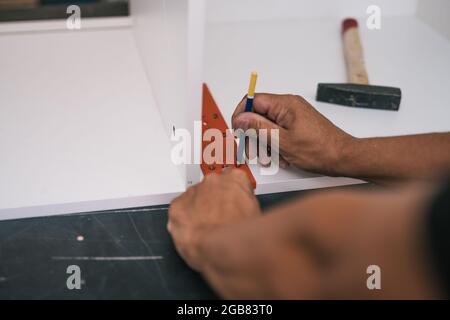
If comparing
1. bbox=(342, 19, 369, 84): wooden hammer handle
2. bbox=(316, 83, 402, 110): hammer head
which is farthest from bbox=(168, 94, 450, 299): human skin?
bbox=(342, 19, 369, 84): wooden hammer handle

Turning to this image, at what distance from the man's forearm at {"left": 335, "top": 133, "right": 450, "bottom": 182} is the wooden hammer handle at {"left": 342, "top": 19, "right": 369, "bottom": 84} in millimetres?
310

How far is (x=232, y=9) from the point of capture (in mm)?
1336

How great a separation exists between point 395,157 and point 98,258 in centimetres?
48

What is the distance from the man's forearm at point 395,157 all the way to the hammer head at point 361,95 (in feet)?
0.72

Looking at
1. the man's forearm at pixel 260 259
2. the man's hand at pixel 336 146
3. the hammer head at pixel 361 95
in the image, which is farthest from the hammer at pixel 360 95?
the man's forearm at pixel 260 259

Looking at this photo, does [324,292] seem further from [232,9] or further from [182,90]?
[232,9]

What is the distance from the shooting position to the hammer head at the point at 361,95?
1.04 meters

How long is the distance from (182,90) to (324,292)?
0.42m

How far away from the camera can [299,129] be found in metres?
0.83

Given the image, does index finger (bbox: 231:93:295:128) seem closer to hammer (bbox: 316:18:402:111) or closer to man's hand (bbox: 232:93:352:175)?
man's hand (bbox: 232:93:352:175)

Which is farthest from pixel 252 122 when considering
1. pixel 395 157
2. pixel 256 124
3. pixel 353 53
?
pixel 353 53

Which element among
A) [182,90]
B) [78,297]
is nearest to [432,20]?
[182,90]

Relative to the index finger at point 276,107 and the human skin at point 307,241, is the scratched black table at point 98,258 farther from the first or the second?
the index finger at point 276,107

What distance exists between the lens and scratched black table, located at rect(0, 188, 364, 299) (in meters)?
0.70
